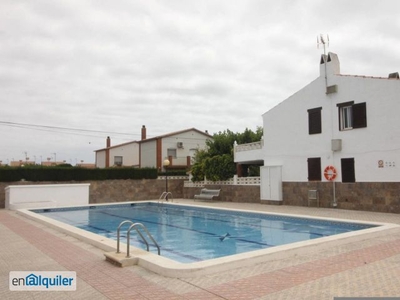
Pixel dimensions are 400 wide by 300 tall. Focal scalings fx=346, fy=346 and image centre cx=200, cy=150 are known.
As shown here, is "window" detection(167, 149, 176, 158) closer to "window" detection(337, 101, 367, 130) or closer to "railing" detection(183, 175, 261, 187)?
"railing" detection(183, 175, 261, 187)

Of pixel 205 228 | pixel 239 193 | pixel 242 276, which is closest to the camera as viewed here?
pixel 242 276

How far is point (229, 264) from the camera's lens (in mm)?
6320

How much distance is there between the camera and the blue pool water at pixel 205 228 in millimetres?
10188

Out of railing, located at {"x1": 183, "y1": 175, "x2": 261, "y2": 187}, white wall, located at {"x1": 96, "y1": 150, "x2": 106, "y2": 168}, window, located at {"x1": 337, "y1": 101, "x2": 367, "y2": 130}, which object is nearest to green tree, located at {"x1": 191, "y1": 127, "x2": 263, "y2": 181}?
railing, located at {"x1": 183, "y1": 175, "x2": 261, "y2": 187}

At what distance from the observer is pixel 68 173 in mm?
24109

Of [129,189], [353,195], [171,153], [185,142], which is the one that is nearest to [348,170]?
[353,195]

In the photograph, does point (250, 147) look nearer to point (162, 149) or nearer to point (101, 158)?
point (162, 149)

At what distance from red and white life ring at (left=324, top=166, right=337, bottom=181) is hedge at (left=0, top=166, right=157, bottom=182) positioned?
13972 millimetres

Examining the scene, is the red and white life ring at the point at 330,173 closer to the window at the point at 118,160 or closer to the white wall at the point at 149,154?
the white wall at the point at 149,154

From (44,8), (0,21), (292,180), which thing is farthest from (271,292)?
(292,180)

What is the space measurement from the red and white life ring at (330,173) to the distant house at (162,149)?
2123cm

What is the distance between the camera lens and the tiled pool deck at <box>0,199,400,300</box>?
4.89m

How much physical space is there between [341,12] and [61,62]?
40.7ft

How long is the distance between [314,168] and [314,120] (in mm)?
2516
